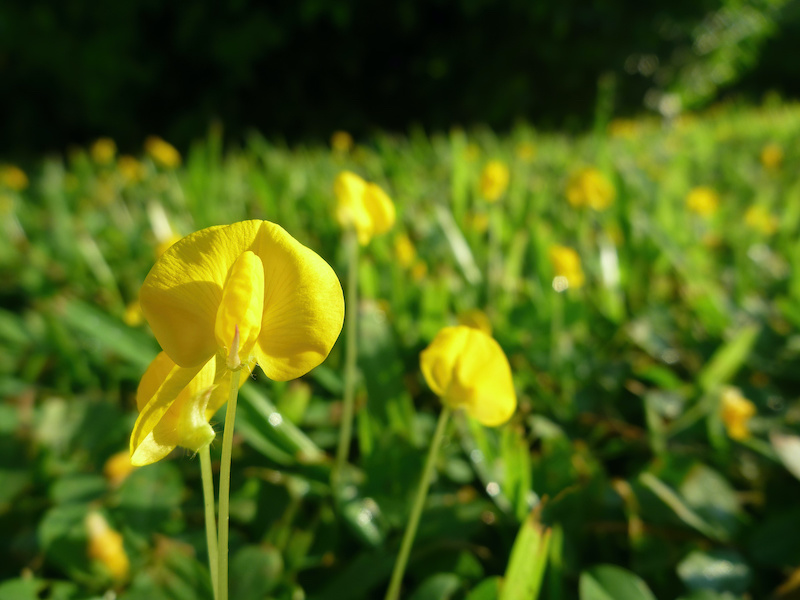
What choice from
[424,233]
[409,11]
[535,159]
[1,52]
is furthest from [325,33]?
[424,233]

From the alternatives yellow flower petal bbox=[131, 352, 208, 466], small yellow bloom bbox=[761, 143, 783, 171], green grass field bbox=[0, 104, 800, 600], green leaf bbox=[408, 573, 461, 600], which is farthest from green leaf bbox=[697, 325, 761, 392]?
small yellow bloom bbox=[761, 143, 783, 171]

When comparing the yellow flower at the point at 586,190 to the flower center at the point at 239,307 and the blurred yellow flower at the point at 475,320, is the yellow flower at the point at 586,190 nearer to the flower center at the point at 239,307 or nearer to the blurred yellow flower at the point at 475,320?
the blurred yellow flower at the point at 475,320

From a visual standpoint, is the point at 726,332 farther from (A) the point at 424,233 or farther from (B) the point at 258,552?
(B) the point at 258,552

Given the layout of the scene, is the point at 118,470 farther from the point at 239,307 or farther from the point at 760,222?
the point at 760,222

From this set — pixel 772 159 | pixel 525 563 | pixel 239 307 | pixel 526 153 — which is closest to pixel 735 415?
pixel 525 563

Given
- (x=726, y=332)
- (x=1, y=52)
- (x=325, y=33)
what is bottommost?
(x=1, y=52)

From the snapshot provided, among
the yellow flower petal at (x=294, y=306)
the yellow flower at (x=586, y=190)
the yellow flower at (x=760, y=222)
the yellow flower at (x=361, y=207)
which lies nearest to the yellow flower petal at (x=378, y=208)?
the yellow flower at (x=361, y=207)

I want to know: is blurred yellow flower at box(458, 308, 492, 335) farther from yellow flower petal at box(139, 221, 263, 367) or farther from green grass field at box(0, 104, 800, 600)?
yellow flower petal at box(139, 221, 263, 367)

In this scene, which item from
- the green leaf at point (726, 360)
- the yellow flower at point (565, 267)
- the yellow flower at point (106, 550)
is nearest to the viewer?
the yellow flower at point (106, 550)
